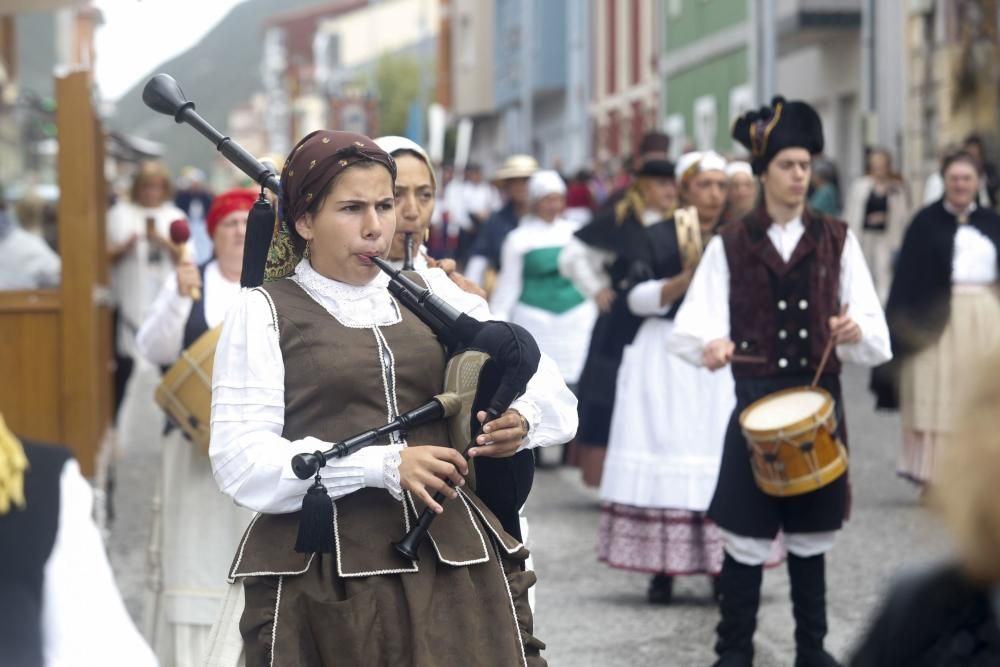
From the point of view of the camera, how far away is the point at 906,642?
2320 millimetres

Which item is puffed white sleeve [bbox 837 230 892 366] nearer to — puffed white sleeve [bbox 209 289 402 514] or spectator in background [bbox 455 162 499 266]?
puffed white sleeve [bbox 209 289 402 514]

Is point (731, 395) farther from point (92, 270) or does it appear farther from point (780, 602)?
point (92, 270)

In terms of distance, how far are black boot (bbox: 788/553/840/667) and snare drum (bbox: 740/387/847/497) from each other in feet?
1.24

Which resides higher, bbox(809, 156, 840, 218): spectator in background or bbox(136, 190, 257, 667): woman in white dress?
bbox(809, 156, 840, 218): spectator in background

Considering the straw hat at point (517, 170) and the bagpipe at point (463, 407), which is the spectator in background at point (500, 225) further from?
the bagpipe at point (463, 407)

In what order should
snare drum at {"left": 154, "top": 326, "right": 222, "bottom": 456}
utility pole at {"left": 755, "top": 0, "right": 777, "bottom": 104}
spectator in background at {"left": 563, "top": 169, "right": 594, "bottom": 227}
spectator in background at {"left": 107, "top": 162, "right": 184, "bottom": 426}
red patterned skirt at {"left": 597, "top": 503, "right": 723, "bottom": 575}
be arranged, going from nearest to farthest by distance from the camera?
snare drum at {"left": 154, "top": 326, "right": 222, "bottom": 456} → red patterned skirt at {"left": 597, "top": 503, "right": 723, "bottom": 575} → spectator in background at {"left": 107, "top": 162, "right": 184, "bottom": 426} → utility pole at {"left": 755, "top": 0, "right": 777, "bottom": 104} → spectator in background at {"left": 563, "top": 169, "right": 594, "bottom": 227}

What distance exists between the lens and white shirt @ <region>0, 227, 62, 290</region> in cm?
929

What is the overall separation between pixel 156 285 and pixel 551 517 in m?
4.26

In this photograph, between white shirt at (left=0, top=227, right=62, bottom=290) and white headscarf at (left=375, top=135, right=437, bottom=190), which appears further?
white shirt at (left=0, top=227, right=62, bottom=290)

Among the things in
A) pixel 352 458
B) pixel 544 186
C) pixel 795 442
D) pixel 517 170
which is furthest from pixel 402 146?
pixel 517 170

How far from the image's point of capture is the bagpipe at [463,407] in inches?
148

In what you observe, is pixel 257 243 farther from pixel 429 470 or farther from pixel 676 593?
pixel 676 593

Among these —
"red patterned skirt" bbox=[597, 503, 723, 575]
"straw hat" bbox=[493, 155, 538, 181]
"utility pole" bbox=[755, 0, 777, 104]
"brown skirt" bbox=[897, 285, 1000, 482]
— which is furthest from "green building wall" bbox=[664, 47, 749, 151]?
"red patterned skirt" bbox=[597, 503, 723, 575]

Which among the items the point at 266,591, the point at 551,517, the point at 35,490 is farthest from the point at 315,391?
the point at 551,517
